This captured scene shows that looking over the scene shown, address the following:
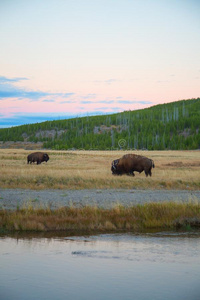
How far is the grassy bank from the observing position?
13703 mm

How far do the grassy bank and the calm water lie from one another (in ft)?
3.36

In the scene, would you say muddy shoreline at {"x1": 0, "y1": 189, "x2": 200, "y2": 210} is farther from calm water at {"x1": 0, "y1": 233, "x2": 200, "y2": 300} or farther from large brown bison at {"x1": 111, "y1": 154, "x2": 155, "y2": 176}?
large brown bison at {"x1": 111, "y1": 154, "x2": 155, "y2": 176}

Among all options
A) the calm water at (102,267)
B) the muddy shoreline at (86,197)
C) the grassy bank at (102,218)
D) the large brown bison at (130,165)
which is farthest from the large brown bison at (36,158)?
the calm water at (102,267)

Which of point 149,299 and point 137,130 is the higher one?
point 137,130

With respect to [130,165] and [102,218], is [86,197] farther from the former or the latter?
[130,165]

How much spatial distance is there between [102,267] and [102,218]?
14.7ft

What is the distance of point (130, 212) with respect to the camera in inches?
589

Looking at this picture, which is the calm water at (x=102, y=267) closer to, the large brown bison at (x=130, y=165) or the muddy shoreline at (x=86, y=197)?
the muddy shoreline at (x=86, y=197)

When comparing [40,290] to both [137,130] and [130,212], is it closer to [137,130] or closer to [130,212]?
[130,212]

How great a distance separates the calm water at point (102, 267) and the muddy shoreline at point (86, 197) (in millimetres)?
4310

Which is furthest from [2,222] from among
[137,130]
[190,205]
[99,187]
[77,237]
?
[137,130]

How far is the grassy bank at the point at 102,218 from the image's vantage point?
45.0 feet

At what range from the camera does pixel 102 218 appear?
14367 mm

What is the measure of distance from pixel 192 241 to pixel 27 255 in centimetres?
482
